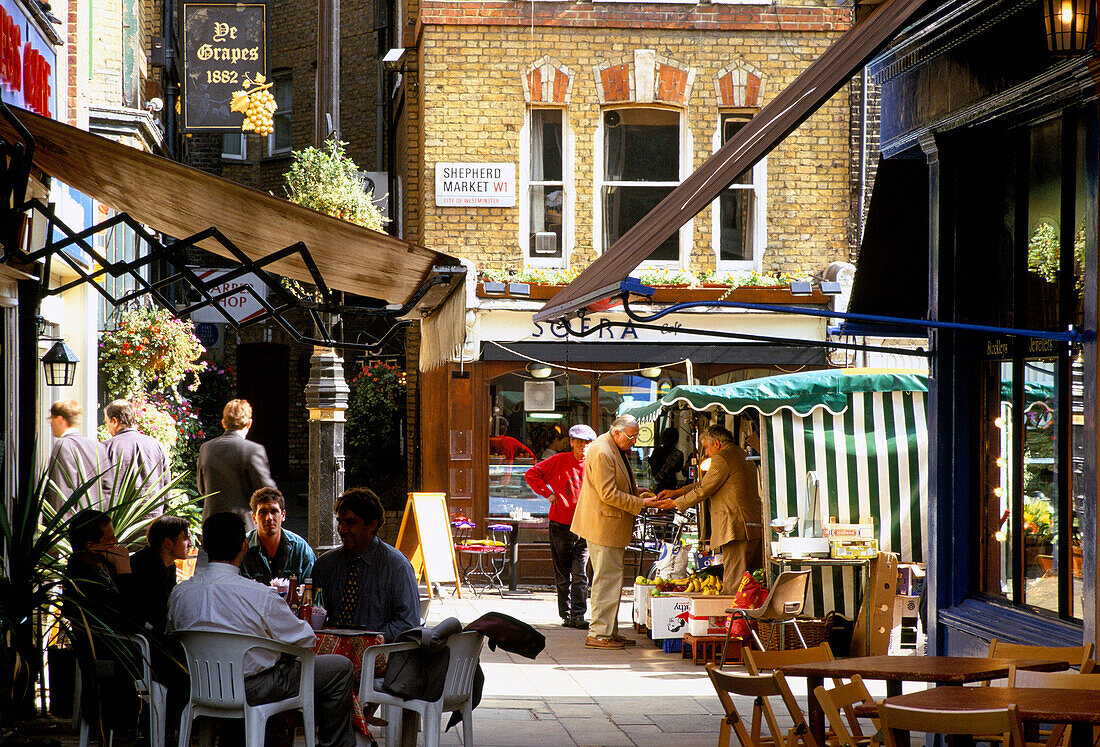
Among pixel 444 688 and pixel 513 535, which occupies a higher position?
pixel 444 688

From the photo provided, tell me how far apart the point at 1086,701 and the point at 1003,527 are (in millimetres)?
2451

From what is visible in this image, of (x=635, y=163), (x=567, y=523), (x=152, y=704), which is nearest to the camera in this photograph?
(x=152, y=704)

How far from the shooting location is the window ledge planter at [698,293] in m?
15.3

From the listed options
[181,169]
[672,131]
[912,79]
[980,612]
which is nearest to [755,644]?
[980,612]

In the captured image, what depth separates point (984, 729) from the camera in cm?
438

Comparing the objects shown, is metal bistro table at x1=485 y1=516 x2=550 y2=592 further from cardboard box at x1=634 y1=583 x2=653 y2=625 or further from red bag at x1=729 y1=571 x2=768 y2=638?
red bag at x1=729 y1=571 x2=768 y2=638

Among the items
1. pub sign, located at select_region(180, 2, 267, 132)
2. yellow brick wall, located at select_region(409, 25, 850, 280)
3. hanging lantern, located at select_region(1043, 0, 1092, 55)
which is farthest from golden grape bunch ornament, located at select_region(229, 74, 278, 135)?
hanging lantern, located at select_region(1043, 0, 1092, 55)

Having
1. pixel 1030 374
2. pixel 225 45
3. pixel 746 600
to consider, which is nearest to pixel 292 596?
pixel 1030 374

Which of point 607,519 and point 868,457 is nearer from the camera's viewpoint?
point 607,519

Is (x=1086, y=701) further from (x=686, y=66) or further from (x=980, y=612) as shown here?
(x=686, y=66)

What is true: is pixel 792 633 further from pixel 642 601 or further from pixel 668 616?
pixel 642 601

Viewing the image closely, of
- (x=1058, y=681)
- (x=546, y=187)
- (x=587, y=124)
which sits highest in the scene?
(x=587, y=124)

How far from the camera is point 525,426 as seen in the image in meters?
15.8

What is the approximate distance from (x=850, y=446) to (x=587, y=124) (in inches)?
242
